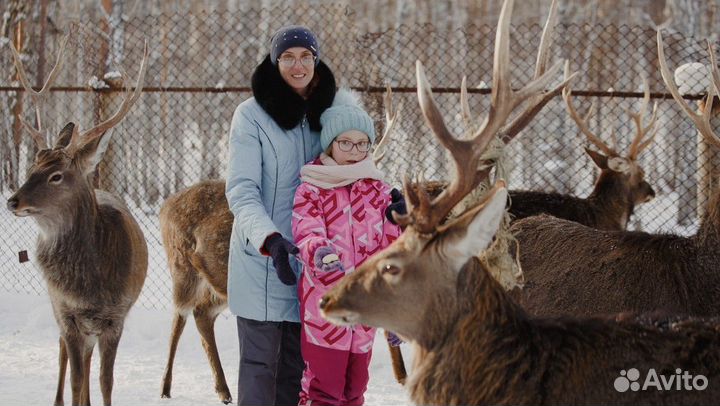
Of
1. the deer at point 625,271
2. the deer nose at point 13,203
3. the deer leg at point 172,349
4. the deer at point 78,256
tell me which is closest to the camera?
the deer at point 625,271

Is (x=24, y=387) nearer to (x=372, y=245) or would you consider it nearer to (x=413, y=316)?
(x=372, y=245)

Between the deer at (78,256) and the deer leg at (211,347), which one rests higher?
the deer at (78,256)

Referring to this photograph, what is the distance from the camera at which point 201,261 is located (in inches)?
234

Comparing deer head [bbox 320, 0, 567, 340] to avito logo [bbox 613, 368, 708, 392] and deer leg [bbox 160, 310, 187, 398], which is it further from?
deer leg [bbox 160, 310, 187, 398]

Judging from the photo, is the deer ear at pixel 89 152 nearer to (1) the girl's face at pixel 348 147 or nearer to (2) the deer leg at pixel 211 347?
(2) the deer leg at pixel 211 347

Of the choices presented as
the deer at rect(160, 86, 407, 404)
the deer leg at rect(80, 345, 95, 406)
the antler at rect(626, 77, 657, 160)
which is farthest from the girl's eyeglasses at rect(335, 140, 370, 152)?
the antler at rect(626, 77, 657, 160)

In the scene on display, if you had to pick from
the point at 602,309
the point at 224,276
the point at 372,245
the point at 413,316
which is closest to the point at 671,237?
the point at 602,309

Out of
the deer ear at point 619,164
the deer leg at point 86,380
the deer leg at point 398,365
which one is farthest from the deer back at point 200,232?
the deer ear at point 619,164

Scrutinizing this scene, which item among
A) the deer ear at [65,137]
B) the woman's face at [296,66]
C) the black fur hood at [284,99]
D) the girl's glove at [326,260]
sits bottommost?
the girl's glove at [326,260]

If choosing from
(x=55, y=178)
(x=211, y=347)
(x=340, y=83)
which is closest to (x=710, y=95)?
(x=211, y=347)

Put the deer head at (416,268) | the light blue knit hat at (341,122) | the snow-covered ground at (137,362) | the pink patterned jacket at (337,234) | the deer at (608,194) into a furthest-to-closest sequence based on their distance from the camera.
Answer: the deer at (608,194)
the snow-covered ground at (137,362)
the light blue knit hat at (341,122)
the pink patterned jacket at (337,234)
the deer head at (416,268)

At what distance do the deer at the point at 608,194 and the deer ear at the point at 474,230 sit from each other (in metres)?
4.07

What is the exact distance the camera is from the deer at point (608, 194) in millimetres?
7094

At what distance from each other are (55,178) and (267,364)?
92.5 inches
